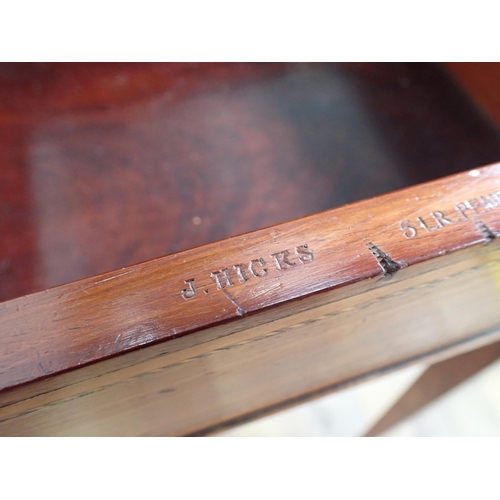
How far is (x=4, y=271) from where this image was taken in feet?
2.04

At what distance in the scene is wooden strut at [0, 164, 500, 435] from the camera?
26 cm

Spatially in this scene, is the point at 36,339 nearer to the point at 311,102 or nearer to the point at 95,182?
the point at 95,182

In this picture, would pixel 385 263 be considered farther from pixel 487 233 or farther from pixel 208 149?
pixel 208 149

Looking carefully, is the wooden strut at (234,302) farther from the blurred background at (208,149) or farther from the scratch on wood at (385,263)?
the blurred background at (208,149)

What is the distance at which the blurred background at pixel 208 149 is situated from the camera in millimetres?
673

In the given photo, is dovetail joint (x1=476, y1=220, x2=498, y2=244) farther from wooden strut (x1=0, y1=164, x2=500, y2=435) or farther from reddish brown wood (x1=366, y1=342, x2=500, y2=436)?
reddish brown wood (x1=366, y1=342, x2=500, y2=436)

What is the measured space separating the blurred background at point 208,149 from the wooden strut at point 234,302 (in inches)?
13.3

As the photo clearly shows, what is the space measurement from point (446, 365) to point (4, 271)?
59 centimetres

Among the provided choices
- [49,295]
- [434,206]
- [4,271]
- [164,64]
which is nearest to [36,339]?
[49,295]

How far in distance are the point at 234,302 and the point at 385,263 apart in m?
0.09

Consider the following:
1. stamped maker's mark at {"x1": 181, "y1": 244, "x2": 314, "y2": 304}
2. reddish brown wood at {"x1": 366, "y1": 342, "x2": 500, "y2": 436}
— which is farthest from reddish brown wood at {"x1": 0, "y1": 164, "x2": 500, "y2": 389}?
reddish brown wood at {"x1": 366, "y1": 342, "x2": 500, "y2": 436}

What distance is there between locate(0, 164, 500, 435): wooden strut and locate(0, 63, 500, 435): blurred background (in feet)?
1.11

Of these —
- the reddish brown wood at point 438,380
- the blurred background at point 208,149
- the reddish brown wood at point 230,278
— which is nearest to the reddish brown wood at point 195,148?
the blurred background at point 208,149

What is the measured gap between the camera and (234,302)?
265mm
